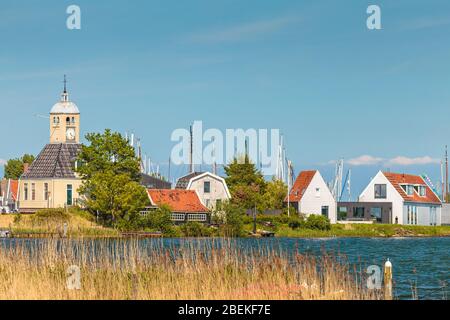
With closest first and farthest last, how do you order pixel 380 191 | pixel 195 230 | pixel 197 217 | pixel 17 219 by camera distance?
pixel 195 230
pixel 17 219
pixel 197 217
pixel 380 191

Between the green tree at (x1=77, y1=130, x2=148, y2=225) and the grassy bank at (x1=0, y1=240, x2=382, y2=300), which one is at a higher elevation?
the green tree at (x1=77, y1=130, x2=148, y2=225)

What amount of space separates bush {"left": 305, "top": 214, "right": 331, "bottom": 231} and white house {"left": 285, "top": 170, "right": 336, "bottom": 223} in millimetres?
6566

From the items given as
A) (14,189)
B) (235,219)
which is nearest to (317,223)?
(235,219)

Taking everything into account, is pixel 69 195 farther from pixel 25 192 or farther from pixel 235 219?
pixel 235 219

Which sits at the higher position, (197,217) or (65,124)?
(65,124)

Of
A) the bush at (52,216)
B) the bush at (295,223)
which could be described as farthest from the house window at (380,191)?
the bush at (52,216)

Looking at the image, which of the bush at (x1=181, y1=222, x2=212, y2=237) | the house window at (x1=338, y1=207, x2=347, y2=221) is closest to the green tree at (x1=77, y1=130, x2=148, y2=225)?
the bush at (x1=181, y1=222, x2=212, y2=237)

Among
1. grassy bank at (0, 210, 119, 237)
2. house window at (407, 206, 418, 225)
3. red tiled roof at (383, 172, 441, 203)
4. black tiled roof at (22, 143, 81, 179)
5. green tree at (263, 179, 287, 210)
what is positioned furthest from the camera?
house window at (407, 206, 418, 225)

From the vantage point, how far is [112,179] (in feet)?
239

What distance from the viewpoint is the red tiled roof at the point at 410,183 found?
9284cm

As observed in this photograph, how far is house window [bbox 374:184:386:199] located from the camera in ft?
306

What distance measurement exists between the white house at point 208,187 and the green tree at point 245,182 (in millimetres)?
1519

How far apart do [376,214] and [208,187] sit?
19.2 m

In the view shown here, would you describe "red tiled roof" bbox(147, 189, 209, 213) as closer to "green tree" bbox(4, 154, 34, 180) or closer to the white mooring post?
"green tree" bbox(4, 154, 34, 180)
